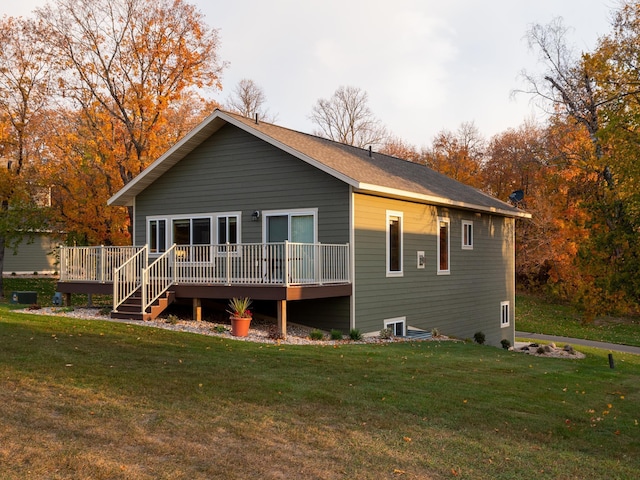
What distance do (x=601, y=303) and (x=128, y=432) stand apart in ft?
39.7

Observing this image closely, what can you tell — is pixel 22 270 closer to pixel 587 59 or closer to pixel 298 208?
pixel 298 208

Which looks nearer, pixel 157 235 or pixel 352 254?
pixel 352 254

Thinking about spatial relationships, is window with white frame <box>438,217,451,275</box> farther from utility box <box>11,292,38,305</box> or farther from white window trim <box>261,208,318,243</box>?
utility box <box>11,292,38,305</box>

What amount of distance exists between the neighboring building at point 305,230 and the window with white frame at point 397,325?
0.05 meters

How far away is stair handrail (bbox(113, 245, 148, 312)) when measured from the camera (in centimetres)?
1650

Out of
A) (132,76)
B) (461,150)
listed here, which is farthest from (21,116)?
(461,150)

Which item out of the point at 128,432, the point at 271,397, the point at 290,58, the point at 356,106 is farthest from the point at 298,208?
the point at 356,106

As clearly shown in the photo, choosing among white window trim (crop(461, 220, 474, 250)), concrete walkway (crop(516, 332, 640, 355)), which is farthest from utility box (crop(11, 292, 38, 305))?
concrete walkway (crop(516, 332, 640, 355))

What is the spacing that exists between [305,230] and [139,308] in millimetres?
4787

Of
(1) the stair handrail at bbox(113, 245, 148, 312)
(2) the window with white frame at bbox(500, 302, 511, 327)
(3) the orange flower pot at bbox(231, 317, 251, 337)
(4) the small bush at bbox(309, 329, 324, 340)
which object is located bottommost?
(2) the window with white frame at bbox(500, 302, 511, 327)

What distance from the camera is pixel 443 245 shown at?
20656 mm

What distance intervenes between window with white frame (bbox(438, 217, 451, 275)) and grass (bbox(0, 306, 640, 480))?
8.06 meters

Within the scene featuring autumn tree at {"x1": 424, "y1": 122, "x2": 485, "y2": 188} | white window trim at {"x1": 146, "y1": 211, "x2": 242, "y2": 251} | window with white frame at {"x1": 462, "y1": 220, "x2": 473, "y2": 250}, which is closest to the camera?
white window trim at {"x1": 146, "y1": 211, "x2": 242, "y2": 251}

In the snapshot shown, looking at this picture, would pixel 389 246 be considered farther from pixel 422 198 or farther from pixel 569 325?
pixel 569 325
